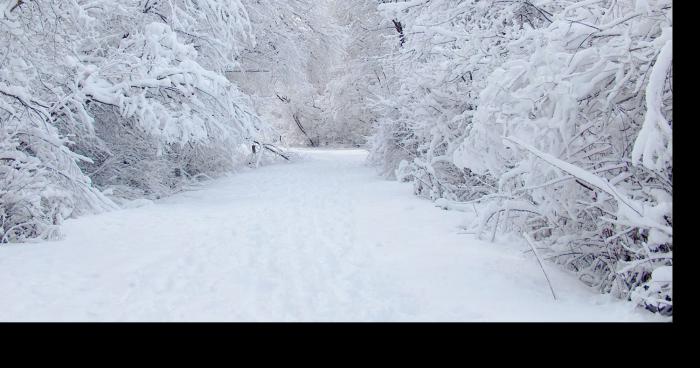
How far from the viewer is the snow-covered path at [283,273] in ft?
12.7

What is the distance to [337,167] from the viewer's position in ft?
60.6

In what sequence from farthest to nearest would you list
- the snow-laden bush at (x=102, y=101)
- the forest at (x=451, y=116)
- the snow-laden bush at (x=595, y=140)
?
the snow-laden bush at (x=102, y=101) → the forest at (x=451, y=116) → the snow-laden bush at (x=595, y=140)

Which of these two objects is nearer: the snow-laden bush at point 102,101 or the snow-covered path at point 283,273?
the snow-covered path at point 283,273

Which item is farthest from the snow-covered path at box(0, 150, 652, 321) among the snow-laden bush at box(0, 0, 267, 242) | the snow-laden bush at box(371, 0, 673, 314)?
the snow-laden bush at box(0, 0, 267, 242)

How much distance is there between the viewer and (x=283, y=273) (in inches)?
197

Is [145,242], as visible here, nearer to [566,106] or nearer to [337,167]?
[566,106]

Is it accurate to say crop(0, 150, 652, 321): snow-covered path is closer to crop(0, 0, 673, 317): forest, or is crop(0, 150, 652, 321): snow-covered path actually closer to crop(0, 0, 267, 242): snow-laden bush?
crop(0, 0, 673, 317): forest

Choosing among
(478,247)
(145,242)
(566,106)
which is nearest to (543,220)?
(478,247)

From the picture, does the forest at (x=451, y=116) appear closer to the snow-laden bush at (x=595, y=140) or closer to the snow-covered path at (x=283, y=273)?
the snow-laden bush at (x=595, y=140)

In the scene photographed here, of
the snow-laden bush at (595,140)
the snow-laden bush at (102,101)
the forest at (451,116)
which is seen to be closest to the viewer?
the snow-laden bush at (595,140)

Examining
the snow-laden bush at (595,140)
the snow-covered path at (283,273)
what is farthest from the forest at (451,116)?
the snow-covered path at (283,273)

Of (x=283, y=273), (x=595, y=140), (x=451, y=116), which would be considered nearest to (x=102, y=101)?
(x=283, y=273)

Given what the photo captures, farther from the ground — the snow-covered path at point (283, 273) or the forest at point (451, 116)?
the forest at point (451, 116)

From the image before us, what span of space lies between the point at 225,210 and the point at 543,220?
A: 224 inches
